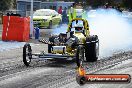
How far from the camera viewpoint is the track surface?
35.2 ft

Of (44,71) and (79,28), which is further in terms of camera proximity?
(79,28)

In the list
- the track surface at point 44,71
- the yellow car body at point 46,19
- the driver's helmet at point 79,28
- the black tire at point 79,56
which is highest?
the yellow car body at point 46,19

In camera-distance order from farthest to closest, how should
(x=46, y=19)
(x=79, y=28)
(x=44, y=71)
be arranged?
1. (x=46, y=19)
2. (x=79, y=28)
3. (x=44, y=71)

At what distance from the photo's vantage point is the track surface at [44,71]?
10734 millimetres

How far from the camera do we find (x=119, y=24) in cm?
2919

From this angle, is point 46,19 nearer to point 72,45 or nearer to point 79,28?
point 79,28

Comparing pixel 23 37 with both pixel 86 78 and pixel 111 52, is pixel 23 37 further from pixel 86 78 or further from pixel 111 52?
pixel 86 78

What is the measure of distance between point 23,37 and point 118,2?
4982 cm

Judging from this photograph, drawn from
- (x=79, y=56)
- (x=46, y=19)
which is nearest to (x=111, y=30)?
(x=46, y=19)

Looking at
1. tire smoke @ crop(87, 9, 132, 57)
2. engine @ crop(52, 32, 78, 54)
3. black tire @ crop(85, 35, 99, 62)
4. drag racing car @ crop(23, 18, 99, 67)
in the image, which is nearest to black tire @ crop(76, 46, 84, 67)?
drag racing car @ crop(23, 18, 99, 67)

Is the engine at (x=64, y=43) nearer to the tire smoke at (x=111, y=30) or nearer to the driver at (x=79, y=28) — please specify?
the driver at (x=79, y=28)

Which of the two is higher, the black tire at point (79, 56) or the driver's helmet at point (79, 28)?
the driver's helmet at point (79, 28)

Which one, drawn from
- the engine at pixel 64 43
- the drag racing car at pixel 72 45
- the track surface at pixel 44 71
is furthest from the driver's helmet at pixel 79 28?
the track surface at pixel 44 71

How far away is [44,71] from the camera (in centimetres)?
1302
